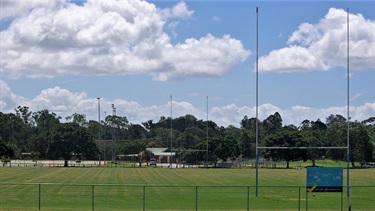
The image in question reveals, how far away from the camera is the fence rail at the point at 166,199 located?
4119 cm

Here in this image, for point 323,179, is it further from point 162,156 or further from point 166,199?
point 162,156

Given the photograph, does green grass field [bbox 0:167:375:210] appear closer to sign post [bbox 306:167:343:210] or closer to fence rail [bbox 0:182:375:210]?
fence rail [bbox 0:182:375:210]

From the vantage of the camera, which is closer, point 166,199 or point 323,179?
point 323,179

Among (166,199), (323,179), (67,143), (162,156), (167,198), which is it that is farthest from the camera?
(162,156)

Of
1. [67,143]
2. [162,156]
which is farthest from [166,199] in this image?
[162,156]

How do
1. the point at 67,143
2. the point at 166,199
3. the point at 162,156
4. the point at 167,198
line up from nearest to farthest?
the point at 166,199, the point at 167,198, the point at 67,143, the point at 162,156

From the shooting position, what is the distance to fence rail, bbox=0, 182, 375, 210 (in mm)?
41188

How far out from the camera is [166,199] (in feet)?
153

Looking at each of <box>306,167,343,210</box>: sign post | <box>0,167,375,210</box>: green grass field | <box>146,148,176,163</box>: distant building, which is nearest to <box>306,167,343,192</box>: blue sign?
<box>306,167,343,210</box>: sign post

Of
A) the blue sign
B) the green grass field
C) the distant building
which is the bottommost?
the distant building

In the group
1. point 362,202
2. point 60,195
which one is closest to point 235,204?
point 362,202

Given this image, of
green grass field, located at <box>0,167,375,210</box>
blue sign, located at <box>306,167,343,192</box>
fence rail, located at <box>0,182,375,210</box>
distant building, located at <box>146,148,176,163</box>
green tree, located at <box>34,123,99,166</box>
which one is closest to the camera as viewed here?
blue sign, located at <box>306,167,343,192</box>

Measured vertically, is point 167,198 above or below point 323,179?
below

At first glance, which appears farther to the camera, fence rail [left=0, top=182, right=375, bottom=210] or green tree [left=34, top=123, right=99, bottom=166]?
green tree [left=34, top=123, right=99, bottom=166]
